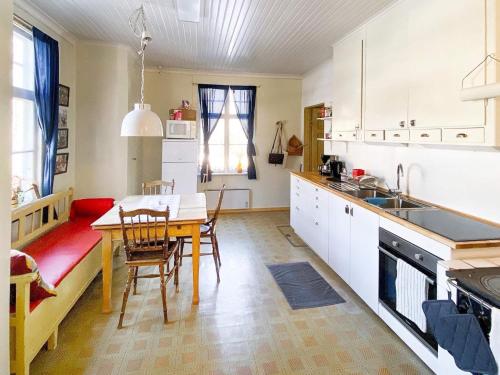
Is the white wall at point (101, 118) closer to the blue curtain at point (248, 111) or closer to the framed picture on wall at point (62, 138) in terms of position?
the framed picture on wall at point (62, 138)

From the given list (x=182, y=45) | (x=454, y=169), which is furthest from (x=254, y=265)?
(x=182, y=45)

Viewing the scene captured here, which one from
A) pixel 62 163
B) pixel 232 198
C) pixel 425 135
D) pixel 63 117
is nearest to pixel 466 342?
pixel 425 135

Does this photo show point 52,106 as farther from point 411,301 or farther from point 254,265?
point 411,301

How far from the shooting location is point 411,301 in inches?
83.5

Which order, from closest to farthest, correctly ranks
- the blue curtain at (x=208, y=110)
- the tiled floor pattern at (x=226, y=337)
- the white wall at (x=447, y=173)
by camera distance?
the tiled floor pattern at (x=226, y=337), the white wall at (x=447, y=173), the blue curtain at (x=208, y=110)

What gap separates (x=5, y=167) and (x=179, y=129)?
4005 mm

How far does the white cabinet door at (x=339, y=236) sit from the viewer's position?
3.17 m

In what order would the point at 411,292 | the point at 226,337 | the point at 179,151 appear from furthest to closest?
the point at 179,151
the point at 226,337
the point at 411,292

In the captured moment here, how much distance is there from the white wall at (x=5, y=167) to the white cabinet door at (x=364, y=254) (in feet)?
7.99

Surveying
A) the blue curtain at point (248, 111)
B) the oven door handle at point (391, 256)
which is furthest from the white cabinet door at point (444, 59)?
the blue curtain at point (248, 111)

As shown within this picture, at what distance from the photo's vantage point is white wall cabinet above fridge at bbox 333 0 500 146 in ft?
6.62

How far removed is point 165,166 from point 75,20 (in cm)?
244

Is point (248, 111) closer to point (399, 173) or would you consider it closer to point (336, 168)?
point (336, 168)

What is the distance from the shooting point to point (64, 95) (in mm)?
4215
